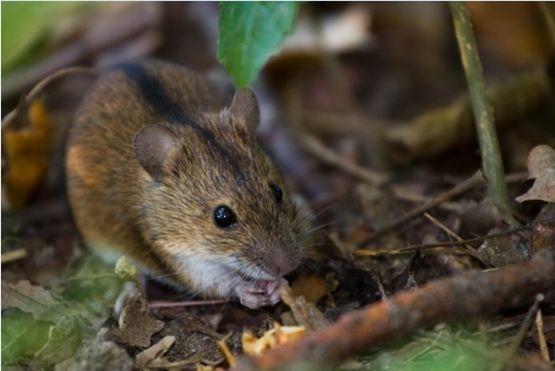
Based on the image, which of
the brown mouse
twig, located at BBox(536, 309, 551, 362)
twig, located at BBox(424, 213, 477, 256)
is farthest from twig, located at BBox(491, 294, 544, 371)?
the brown mouse

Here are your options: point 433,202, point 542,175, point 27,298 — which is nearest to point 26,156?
point 27,298

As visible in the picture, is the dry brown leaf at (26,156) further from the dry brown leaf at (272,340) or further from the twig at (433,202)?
the dry brown leaf at (272,340)

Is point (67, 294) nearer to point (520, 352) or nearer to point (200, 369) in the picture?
point (200, 369)

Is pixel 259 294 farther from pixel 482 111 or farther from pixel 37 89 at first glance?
pixel 37 89

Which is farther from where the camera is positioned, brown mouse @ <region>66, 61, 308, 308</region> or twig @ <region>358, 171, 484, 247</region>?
twig @ <region>358, 171, 484, 247</region>

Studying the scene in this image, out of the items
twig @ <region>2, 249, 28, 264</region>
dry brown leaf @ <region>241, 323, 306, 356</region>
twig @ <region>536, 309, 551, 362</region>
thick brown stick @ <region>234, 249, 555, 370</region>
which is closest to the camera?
thick brown stick @ <region>234, 249, 555, 370</region>

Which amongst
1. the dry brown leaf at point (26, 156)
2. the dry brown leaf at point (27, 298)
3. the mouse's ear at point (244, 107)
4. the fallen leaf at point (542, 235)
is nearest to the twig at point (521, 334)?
the fallen leaf at point (542, 235)

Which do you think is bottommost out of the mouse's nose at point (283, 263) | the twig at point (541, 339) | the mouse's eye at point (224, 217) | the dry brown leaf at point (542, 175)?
the twig at point (541, 339)

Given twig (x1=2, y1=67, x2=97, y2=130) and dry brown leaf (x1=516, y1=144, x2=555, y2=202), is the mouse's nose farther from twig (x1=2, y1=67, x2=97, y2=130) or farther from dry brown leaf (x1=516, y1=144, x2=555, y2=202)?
twig (x1=2, y1=67, x2=97, y2=130)
